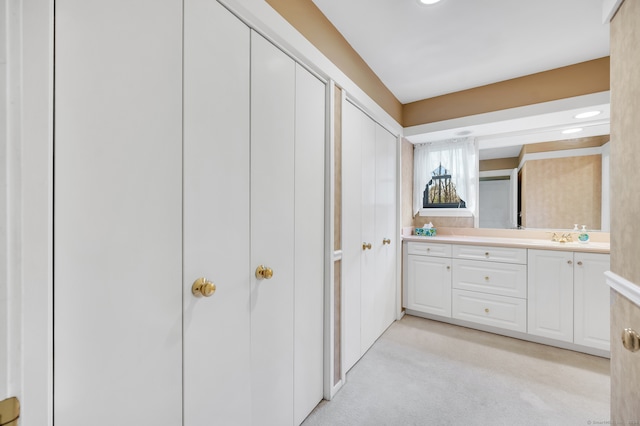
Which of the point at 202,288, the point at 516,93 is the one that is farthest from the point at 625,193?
the point at 516,93

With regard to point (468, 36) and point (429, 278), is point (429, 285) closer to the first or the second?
point (429, 278)

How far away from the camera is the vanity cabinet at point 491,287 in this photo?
8.15 ft

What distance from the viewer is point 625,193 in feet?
3.27

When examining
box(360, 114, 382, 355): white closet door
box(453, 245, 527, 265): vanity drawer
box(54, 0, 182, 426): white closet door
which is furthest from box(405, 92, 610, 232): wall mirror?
box(54, 0, 182, 426): white closet door

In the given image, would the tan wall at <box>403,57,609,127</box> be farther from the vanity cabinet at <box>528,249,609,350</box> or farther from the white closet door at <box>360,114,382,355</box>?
the vanity cabinet at <box>528,249,609,350</box>

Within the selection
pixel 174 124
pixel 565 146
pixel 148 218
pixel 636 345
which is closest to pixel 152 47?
pixel 174 124

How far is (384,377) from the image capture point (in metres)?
1.95

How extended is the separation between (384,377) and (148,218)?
1906 millimetres

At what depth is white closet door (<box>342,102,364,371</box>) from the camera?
189cm

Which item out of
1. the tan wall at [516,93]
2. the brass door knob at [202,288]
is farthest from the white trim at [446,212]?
the brass door knob at [202,288]

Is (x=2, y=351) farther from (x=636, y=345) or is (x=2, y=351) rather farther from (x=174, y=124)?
(x=636, y=345)

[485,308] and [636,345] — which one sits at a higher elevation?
[636,345]

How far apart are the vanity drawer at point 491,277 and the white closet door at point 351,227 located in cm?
128

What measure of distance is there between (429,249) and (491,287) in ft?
2.16
